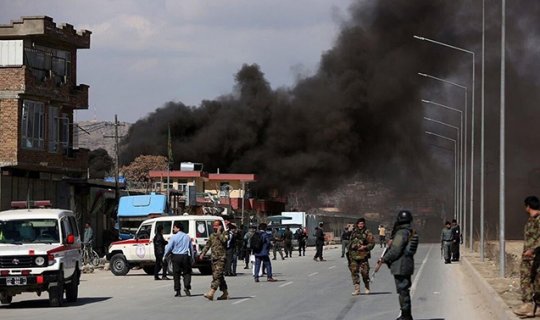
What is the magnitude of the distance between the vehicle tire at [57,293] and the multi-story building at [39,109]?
22259 mm

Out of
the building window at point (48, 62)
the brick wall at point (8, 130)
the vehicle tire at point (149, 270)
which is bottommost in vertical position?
the vehicle tire at point (149, 270)

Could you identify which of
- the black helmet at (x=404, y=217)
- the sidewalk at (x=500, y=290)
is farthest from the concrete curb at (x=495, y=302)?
the black helmet at (x=404, y=217)

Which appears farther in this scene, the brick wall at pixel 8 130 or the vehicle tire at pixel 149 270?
the brick wall at pixel 8 130

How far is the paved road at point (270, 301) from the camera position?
17750 millimetres

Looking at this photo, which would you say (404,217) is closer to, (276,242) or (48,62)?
(48,62)

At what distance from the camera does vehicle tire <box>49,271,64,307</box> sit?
65.4ft

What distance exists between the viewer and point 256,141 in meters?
93.1

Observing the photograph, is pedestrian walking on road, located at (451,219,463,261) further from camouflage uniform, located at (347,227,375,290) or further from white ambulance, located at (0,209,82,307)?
white ambulance, located at (0,209,82,307)

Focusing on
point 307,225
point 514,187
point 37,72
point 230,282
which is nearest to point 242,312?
point 230,282

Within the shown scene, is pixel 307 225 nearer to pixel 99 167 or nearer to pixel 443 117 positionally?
pixel 443 117

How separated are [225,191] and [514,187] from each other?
81.6 feet

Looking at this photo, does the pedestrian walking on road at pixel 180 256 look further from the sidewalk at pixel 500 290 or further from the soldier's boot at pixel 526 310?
the soldier's boot at pixel 526 310

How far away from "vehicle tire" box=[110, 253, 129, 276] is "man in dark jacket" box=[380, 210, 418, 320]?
19300mm

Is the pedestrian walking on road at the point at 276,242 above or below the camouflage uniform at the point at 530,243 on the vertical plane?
below
